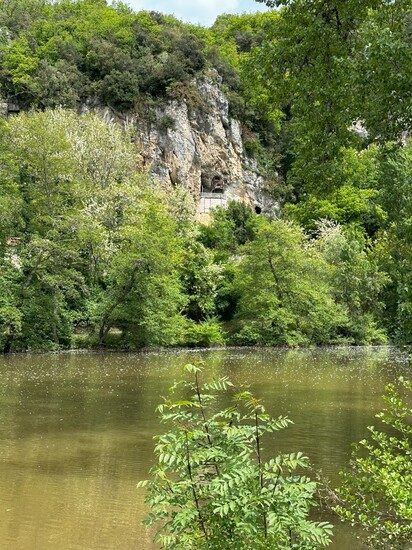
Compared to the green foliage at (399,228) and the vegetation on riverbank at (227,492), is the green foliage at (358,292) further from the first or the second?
the vegetation on riverbank at (227,492)

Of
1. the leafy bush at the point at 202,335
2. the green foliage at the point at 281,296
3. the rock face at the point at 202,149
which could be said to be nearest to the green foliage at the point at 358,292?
the green foliage at the point at 281,296

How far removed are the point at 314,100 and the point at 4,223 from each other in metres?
25.4

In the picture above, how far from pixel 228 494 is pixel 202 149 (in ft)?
207

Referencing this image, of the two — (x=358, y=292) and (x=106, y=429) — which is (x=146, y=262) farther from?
(x=106, y=429)

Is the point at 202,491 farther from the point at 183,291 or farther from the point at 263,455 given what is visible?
the point at 183,291

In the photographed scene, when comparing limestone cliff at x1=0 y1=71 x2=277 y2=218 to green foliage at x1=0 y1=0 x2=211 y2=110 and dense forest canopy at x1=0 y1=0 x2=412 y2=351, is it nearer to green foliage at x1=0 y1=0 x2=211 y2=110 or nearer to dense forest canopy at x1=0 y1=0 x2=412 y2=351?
green foliage at x1=0 y1=0 x2=211 y2=110

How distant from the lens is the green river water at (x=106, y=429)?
7.87 metres

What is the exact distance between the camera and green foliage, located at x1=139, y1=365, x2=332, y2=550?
12.3ft

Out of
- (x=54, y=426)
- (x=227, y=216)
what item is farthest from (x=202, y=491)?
(x=227, y=216)

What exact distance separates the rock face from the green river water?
37.1 m

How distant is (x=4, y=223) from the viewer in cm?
3203

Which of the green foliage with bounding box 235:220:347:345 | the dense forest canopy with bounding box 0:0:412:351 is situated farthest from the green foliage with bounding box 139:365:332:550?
the green foliage with bounding box 235:220:347:345

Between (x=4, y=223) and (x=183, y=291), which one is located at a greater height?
(x=4, y=223)

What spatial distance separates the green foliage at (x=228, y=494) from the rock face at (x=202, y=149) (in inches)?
2334
